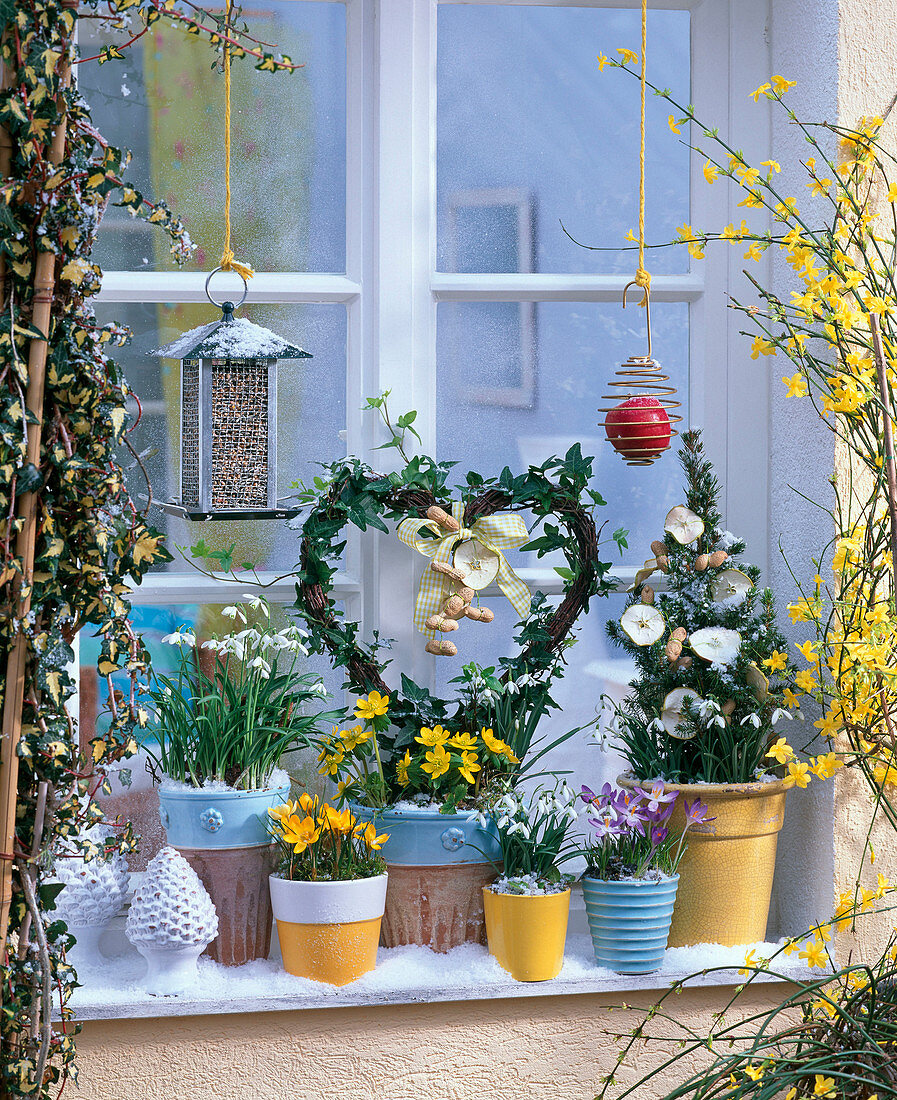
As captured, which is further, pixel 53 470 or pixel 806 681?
pixel 806 681

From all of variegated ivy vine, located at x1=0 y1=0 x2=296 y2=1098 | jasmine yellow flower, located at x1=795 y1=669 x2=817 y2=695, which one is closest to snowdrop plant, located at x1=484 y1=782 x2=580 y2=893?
jasmine yellow flower, located at x1=795 y1=669 x2=817 y2=695

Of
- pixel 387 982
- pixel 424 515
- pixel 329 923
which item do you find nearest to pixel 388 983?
pixel 387 982

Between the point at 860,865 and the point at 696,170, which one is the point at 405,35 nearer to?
the point at 696,170

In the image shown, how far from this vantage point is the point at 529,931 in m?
1.54

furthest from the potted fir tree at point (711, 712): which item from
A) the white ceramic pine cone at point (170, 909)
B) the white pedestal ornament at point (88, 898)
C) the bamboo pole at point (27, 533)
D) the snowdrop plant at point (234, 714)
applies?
the bamboo pole at point (27, 533)

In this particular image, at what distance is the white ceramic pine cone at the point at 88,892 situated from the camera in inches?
60.0

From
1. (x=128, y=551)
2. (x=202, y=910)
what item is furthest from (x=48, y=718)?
(x=202, y=910)

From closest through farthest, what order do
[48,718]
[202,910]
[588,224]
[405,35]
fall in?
[48,718] < [202,910] < [405,35] < [588,224]

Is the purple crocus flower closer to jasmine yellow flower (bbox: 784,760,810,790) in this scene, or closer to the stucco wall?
jasmine yellow flower (bbox: 784,760,810,790)

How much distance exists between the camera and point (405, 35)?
1761 millimetres

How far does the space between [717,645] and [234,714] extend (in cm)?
73

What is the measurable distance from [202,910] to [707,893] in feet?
2.45

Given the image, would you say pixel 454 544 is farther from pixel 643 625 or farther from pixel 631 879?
pixel 631 879

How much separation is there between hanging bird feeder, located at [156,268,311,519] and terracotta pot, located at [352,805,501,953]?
1.61ft
